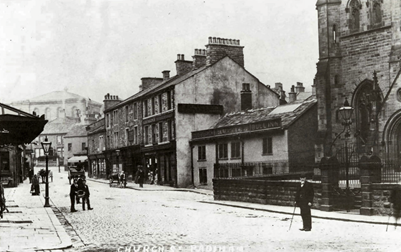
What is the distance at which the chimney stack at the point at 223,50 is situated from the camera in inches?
1576

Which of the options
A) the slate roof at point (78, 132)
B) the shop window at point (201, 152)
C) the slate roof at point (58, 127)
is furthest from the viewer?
the slate roof at point (58, 127)

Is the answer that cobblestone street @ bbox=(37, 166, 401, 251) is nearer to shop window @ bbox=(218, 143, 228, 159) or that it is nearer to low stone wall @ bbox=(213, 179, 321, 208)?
low stone wall @ bbox=(213, 179, 321, 208)

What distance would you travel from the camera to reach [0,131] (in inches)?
539

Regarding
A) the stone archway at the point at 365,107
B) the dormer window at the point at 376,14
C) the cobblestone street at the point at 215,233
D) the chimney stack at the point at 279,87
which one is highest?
the chimney stack at the point at 279,87

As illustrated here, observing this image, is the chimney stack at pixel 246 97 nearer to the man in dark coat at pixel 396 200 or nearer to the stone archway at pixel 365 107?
the stone archway at pixel 365 107

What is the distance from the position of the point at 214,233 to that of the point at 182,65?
33.8 m

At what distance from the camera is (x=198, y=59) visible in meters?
43.0

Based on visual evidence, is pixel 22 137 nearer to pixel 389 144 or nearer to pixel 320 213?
pixel 320 213

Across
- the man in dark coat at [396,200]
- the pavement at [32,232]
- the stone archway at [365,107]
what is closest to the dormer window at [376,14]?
the stone archway at [365,107]

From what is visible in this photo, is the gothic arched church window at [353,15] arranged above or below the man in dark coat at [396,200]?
above

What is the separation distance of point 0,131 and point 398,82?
62.2ft

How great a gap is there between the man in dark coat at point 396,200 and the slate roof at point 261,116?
14.4 metres

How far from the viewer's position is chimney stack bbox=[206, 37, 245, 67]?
4003cm

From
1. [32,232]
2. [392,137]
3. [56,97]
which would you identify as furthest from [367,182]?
[56,97]
